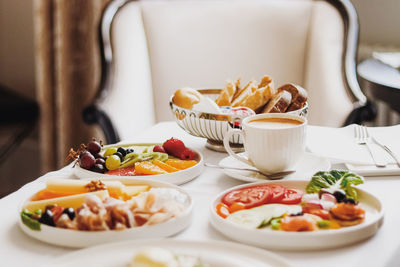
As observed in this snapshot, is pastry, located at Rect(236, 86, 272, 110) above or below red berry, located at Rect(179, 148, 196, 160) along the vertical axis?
above

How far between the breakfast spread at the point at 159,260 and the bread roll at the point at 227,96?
2.71 ft

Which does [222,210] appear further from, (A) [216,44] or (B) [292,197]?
(A) [216,44]

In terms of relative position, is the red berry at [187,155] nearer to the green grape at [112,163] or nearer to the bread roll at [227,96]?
the green grape at [112,163]

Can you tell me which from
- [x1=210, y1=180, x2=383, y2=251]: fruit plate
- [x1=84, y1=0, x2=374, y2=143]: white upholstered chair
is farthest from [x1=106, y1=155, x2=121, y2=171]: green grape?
[x1=84, y1=0, x2=374, y2=143]: white upholstered chair

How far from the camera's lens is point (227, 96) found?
1.41 meters

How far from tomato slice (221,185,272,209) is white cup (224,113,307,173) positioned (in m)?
0.12

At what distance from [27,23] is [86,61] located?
606mm

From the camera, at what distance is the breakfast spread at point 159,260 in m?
0.57

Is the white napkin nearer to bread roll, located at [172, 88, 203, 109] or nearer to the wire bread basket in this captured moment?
the wire bread basket

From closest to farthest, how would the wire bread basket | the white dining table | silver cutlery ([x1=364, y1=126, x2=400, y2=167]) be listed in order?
1. the white dining table
2. silver cutlery ([x1=364, y1=126, x2=400, y2=167])
3. the wire bread basket

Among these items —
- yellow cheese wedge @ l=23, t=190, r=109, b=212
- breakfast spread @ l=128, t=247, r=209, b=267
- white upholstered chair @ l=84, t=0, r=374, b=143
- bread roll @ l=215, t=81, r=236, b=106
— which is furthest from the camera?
white upholstered chair @ l=84, t=0, r=374, b=143

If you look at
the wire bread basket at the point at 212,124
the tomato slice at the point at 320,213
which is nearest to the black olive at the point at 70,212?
the tomato slice at the point at 320,213

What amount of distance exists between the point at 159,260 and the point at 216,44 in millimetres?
1856

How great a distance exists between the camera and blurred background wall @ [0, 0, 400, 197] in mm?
3121
